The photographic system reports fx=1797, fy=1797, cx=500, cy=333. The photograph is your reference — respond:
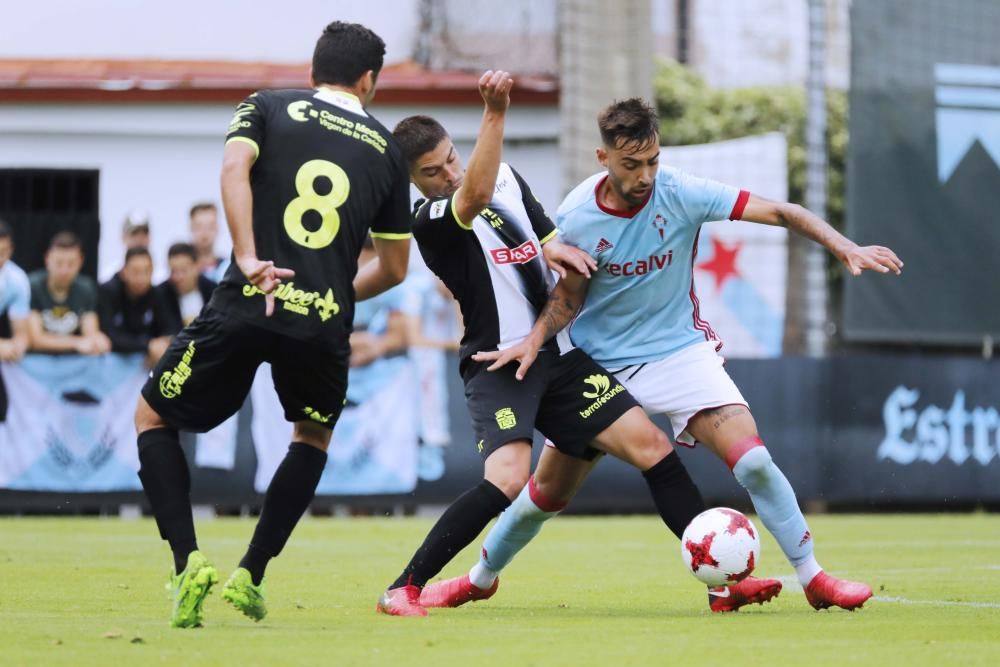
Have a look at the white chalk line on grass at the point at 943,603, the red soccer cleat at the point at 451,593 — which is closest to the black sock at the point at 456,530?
the red soccer cleat at the point at 451,593

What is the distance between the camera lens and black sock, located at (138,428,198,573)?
6449 millimetres

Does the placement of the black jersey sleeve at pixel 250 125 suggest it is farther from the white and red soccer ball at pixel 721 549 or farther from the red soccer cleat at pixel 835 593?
the red soccer cleat at pixel 835 593

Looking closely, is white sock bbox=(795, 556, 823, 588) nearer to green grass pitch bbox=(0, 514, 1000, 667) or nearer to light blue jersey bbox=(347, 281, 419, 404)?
green grass pitch bbox=(0, 514, 1000, 667)

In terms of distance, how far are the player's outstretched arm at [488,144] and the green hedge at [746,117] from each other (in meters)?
18.1

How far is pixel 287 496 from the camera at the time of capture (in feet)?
22.2

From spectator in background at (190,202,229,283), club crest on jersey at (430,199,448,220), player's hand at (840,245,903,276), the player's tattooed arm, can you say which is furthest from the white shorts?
spectator in background at (190,202,229,283)

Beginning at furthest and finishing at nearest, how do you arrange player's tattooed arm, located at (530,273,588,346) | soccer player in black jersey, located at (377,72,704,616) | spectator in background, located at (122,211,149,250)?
1. spectator in background, located at (122,211,149,250)
2. player's tattooed arm, located at (530,273,588,346)
3. soccer player in black jersey, located at (377,72,704,616)

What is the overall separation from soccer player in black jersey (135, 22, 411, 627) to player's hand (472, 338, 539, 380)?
75 cm

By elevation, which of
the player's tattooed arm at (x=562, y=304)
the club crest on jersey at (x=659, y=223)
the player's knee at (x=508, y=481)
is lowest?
the player's knee at (x=508, y=481)

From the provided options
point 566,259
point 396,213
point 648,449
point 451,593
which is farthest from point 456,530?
point 396,213

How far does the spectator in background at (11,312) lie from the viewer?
15.5 meters

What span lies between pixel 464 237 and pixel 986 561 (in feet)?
15.5

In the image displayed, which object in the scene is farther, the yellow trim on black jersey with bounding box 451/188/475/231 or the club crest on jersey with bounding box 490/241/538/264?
the club crest on jersey with bounding box 490/241/538/264

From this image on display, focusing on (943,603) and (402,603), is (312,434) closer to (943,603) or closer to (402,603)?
(402,603)
